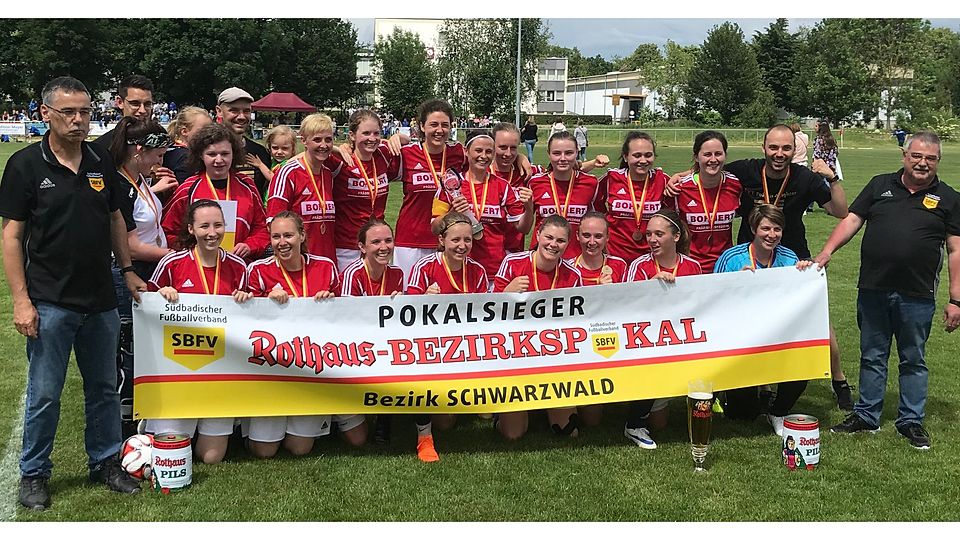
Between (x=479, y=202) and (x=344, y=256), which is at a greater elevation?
(x=479, y=202)

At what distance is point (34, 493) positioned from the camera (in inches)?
183

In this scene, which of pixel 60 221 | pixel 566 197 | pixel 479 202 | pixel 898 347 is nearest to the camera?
pixel 60 221

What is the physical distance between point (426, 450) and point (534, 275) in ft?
4.87

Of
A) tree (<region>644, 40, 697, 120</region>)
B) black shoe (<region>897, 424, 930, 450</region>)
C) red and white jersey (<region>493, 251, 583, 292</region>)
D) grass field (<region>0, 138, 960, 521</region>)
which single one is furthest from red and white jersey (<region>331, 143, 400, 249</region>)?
tree (<region>644, 40, 697, 120</region>)

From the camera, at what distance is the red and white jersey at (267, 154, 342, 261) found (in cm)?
637

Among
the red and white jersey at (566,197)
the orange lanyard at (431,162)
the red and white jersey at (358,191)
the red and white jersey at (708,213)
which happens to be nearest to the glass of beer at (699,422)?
the red and white jersey at (708,213)

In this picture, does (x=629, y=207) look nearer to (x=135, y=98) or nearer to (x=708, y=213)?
(x=708, y=213)

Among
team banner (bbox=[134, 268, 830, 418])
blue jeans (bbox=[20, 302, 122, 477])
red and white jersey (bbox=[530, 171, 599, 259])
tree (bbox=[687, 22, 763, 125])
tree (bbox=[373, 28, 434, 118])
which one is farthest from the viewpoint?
tree (bbox=[687, 22, 763, 125])

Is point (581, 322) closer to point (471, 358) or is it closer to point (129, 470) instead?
point (471, 358)

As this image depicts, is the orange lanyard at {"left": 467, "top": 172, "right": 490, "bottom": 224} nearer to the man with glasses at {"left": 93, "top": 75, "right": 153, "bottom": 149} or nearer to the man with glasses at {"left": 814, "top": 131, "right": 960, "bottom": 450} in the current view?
the man with glasses at {"left": 814, "top": 131, "right": 960, "bottom": 450}

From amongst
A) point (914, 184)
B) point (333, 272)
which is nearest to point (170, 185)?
point (333, 272)

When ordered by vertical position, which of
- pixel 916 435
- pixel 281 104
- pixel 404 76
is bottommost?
pixel 916 435

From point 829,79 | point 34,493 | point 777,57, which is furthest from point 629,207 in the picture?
point 777,57

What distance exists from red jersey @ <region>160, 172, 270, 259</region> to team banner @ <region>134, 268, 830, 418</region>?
0.84 meters
